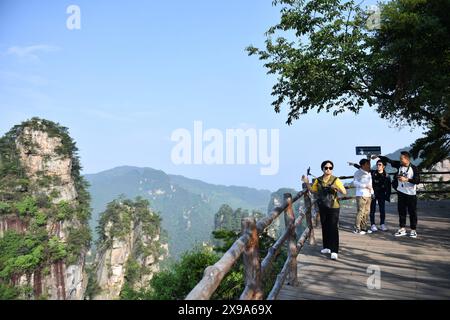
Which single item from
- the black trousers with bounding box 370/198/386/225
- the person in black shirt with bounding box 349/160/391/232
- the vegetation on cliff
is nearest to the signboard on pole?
the person in black shirt with bounding box 349/160/391/232

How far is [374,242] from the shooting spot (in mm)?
8562

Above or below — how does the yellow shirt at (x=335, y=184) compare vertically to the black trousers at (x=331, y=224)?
above

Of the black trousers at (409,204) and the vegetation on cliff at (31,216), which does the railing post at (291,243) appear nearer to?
the black trousers at (409,204)

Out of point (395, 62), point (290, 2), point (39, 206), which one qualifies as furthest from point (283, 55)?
point (39, 206)

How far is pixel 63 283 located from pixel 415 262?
60332 mm

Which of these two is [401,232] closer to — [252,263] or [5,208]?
[252,263]

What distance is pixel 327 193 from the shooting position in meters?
7.00

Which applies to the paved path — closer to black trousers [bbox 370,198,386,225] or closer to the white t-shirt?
black trousers [bbox 370,198,386,225]

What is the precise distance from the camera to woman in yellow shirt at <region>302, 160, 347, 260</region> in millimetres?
6945

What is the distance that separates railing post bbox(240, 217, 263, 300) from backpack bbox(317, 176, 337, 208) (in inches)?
131

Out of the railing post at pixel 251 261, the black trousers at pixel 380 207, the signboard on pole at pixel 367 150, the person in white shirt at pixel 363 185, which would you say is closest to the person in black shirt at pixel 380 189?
the black trousers at pixel 380 207

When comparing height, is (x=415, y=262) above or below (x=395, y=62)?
below

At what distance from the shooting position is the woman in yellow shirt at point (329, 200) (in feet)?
22.8
